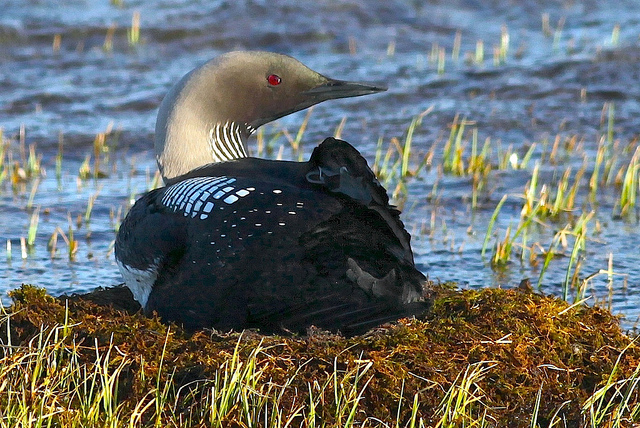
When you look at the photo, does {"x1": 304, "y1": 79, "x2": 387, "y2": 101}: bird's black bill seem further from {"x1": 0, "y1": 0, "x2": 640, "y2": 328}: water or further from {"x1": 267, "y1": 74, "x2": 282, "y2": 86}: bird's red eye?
{"x1": 0, "y1": 0, "x2": 640, "y2": 328}: water

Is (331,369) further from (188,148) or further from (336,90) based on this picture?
(336,90)

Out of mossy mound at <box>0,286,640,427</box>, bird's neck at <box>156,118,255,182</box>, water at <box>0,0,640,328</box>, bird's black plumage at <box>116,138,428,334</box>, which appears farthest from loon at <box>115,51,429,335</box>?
water at <box>0,0,640,328</box>

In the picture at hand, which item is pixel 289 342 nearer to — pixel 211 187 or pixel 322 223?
pixel 322 223

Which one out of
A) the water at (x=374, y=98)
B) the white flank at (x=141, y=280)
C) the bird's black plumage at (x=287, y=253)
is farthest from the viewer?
the water at (x=374, y=98)

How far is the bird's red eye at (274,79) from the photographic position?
16.0 ft

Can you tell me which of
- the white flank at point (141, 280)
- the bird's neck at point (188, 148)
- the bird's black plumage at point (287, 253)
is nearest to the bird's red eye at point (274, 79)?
the bird's neck at point (188, 148)

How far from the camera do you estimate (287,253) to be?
3.86 m

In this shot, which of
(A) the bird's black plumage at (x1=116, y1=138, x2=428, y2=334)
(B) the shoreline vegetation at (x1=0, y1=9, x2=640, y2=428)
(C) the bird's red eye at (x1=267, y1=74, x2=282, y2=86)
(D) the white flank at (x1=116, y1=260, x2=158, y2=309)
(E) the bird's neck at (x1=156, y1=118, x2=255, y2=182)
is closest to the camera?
(B) the shoreline vegetation at (x1=0, y1=9, x2=640, y2=428)

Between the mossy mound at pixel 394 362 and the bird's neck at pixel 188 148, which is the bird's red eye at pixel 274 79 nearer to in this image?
the bird's neck at pixel 188 148

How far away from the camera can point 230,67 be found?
4812 mm

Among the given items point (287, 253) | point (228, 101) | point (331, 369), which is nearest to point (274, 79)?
point (228, 101)

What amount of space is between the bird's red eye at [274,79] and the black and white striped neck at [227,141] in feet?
0.78

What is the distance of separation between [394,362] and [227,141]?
61.1 inches

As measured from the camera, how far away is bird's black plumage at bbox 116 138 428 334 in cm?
382
